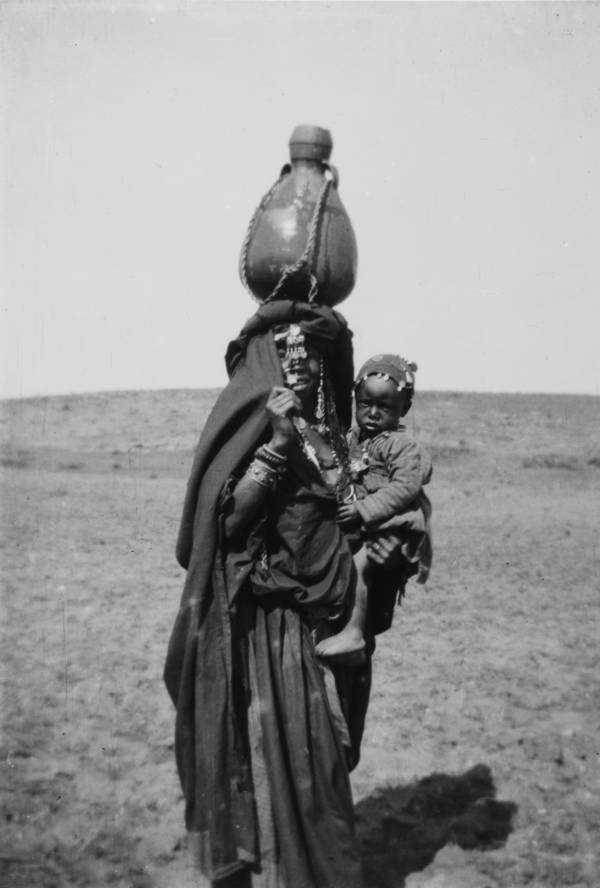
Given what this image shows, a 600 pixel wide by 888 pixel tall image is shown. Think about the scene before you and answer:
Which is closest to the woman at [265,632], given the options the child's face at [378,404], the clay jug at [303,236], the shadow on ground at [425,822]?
the clay jug at [303,236]

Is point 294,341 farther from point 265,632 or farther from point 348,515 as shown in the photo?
point 265,632

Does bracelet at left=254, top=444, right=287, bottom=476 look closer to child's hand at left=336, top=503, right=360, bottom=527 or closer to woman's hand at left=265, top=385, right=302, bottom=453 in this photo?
woman's hand at left=265, top=385, right=302, bottom=453

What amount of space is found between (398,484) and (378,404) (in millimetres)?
327

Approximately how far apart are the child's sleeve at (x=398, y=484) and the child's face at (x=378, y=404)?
0.11 m

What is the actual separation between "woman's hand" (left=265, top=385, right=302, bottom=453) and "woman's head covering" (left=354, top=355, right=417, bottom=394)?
404 mm

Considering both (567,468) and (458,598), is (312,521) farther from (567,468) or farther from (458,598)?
(567,468)

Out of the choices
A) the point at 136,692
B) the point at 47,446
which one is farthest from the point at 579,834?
the point at 47,446

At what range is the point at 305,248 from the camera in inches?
145

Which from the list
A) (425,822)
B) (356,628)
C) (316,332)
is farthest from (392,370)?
(425,822)

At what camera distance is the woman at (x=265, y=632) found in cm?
361

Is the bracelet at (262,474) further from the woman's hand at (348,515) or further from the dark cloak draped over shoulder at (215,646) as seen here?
the woman's hand at (348,515)

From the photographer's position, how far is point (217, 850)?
3633mm

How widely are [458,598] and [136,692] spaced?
3.67m

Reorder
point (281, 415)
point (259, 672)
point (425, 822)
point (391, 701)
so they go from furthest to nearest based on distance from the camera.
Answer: point (391, 701) < point (425, 822) < point (259, 672) < point (281, 415)
